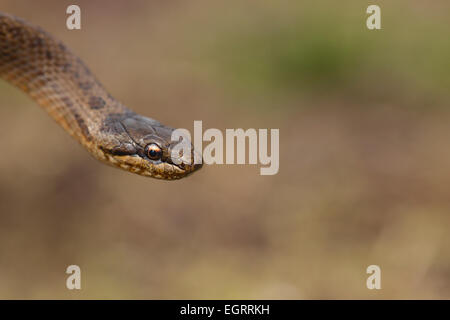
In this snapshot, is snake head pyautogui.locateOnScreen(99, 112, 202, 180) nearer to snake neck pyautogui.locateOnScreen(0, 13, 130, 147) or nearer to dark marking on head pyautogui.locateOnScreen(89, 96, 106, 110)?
snake neck pyautogui.locateOnScreen(0, 13, 130, 147)

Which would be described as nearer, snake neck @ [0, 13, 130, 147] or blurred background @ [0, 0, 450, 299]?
snake neck @ [0, 13, 130, 147]

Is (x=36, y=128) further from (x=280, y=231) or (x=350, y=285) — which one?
(x=350, y=285)

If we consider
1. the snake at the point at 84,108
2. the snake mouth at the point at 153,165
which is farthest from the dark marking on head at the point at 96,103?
the snake mouth at the point at 153,165

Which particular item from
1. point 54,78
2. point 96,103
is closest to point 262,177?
point 96,103

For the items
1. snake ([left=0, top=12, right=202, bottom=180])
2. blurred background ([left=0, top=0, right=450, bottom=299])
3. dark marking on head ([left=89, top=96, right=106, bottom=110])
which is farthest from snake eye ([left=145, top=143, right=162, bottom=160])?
blurred background ([left=0, top=0, right=450, bottom=299])

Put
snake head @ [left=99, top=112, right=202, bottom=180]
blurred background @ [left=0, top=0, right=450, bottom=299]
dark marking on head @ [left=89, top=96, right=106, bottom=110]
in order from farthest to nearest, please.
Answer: blurred background @ [left=0, top=0, right=450, bottom=299]
dark marking on head @ [left=89, top=96, right=106, bottom=110]
snake head @ [left=99, top=112, right=202, bottom=180]

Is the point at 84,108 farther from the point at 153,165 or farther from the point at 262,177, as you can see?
the point at 262,177
